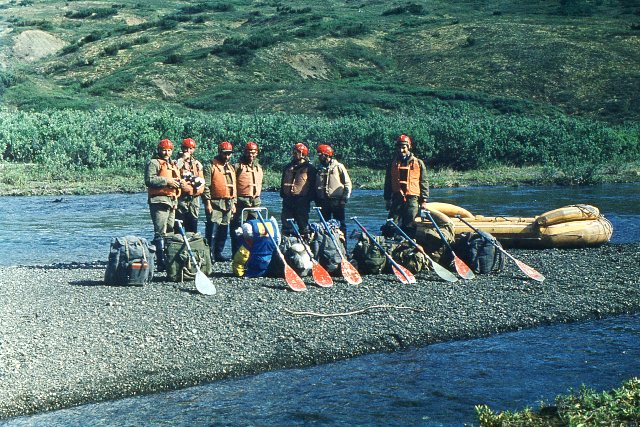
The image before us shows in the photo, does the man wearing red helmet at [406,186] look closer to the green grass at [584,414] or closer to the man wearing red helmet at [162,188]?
the man wearing red helmet at [162,188]

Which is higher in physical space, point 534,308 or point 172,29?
point 172,29

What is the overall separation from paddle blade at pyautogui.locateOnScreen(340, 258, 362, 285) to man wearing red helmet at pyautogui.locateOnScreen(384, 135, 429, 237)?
1.77 m

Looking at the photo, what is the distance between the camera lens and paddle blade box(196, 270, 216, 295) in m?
11.9

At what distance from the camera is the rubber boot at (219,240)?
47.3ft

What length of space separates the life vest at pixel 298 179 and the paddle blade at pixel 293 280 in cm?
198

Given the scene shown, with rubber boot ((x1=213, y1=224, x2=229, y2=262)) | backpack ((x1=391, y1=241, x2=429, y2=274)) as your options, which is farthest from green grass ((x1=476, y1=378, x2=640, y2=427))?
rubber boot ((x1=213, y1=224, x2=229, y2=262))

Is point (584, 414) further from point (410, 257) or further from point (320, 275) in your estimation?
point (410, 257)

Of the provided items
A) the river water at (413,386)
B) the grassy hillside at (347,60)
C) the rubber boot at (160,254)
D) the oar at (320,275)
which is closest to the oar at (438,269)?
the oar at (320,275)

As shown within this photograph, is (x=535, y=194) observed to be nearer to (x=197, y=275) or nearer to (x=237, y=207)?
(x=237, y=207)

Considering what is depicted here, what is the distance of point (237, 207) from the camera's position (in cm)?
1452

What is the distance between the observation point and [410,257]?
13672 mm

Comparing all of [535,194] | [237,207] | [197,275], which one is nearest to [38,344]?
[197,275]

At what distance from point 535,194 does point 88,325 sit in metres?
21.7

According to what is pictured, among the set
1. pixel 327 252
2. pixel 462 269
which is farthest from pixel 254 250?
pixel 462 269
